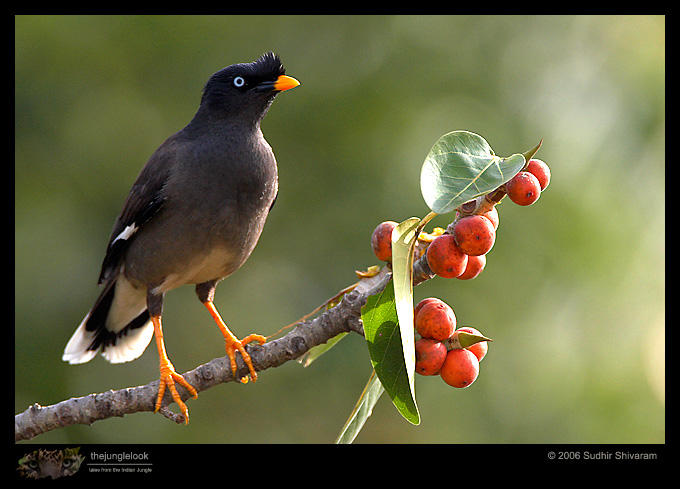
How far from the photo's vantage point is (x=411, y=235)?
1.91 meters

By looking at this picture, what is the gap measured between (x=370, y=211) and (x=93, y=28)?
3.37 metres

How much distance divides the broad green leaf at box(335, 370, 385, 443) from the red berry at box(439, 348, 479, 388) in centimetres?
27

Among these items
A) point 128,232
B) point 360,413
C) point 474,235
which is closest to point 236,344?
point 128,232

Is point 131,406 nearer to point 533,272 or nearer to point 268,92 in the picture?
point 268,92

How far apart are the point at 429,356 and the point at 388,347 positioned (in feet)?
0.45

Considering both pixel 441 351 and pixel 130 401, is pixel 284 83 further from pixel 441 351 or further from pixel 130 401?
pixel 441 351

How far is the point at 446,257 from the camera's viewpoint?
6.55ft

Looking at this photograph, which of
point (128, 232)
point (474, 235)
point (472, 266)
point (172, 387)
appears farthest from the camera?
point (128, 232)

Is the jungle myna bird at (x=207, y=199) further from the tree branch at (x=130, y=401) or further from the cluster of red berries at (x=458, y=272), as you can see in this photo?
the cluster of red berries at (x=458, y=272)

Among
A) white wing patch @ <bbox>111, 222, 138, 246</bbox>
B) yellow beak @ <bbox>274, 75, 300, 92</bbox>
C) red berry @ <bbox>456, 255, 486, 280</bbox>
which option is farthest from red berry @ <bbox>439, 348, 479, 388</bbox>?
white wing patch @ <bbox>111, 222, 138, 246</bbox>

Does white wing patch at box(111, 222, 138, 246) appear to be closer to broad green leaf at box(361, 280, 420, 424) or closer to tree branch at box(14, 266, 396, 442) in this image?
tree branch at box(14, 266, 396, 442)

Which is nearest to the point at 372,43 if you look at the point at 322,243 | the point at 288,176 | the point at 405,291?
the point at 288,176

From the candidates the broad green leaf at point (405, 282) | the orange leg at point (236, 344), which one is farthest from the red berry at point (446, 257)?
the orange leg at point (236, 344)

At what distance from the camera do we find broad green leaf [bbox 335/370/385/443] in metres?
2.26
